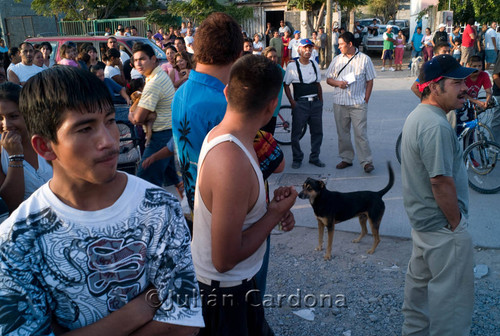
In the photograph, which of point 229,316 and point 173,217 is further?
point 229,316

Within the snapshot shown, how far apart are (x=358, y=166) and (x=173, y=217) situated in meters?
5.94

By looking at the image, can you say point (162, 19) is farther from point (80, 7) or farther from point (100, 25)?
point (80, 7)

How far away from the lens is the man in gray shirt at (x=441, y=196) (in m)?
2.57

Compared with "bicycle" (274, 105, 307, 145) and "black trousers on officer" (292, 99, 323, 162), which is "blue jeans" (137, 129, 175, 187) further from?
"bicycle" (274, 105, 307, 145)

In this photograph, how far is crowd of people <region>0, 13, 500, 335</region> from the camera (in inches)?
51.1

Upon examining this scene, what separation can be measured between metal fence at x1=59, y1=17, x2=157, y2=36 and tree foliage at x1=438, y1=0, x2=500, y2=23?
17.2 m

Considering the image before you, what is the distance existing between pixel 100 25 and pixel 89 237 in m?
24.9

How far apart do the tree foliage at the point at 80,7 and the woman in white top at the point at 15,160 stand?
82.5 feet

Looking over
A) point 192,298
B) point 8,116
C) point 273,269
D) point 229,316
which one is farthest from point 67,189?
point 273,269

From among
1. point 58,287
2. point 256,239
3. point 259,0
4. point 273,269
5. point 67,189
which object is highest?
point 259,0

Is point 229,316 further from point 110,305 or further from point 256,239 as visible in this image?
point 110,305

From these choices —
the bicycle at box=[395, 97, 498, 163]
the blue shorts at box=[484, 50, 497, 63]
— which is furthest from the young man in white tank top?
the blue shorts at box=[484, 50, 497, 63]

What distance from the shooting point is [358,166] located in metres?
6.99

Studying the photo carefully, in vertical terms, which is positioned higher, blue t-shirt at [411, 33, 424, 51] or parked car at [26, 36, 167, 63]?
parked car at [26, 36, 167, 63]
